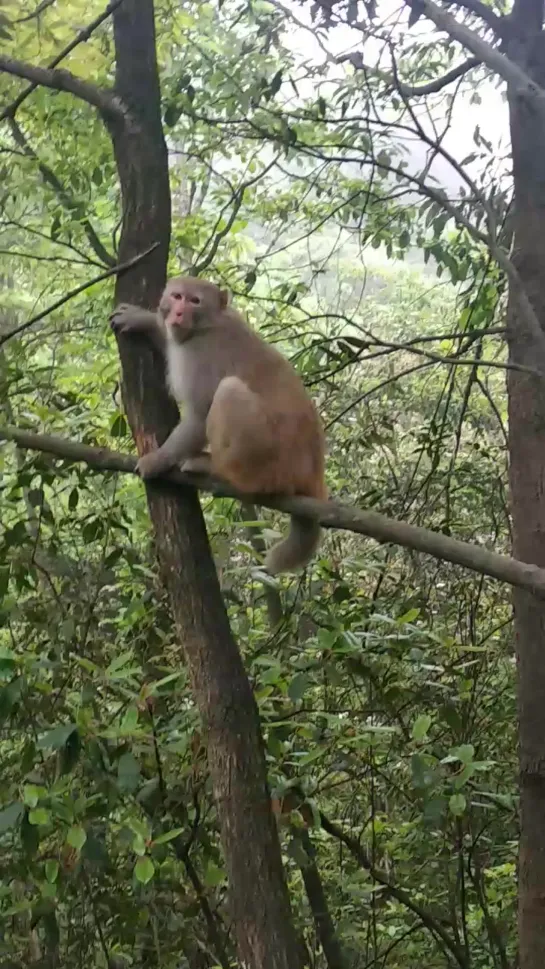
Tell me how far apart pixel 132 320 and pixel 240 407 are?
1.72 feet

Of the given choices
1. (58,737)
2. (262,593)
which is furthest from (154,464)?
(262,593)

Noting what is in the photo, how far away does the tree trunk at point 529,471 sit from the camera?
2748mm

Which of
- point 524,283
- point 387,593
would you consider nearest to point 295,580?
point 387,593

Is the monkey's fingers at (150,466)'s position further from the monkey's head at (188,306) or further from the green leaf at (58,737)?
the green leaf at (58,737)

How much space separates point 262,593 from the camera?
3.56 meters

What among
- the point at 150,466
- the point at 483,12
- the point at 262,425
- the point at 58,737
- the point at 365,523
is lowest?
the point at 58,737

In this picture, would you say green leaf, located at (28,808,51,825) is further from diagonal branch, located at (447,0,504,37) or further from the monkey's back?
diagonal branch, located at (447,0,504,37)

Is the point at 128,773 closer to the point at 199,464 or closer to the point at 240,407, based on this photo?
the point at 199,464

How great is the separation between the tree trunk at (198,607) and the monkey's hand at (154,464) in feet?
0.18

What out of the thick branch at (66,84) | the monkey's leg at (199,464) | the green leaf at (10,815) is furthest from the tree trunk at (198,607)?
the green leaf at (10,815)

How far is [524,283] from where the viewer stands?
109 inches

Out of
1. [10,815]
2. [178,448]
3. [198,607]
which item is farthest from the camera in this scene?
[178,448]

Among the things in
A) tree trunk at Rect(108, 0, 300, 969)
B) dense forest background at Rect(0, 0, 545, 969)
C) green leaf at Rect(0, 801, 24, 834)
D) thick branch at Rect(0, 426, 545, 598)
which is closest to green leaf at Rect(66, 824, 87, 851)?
dense forest background at Rect(0, 0, 545, 969)

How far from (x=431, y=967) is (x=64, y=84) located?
3.48 metres
